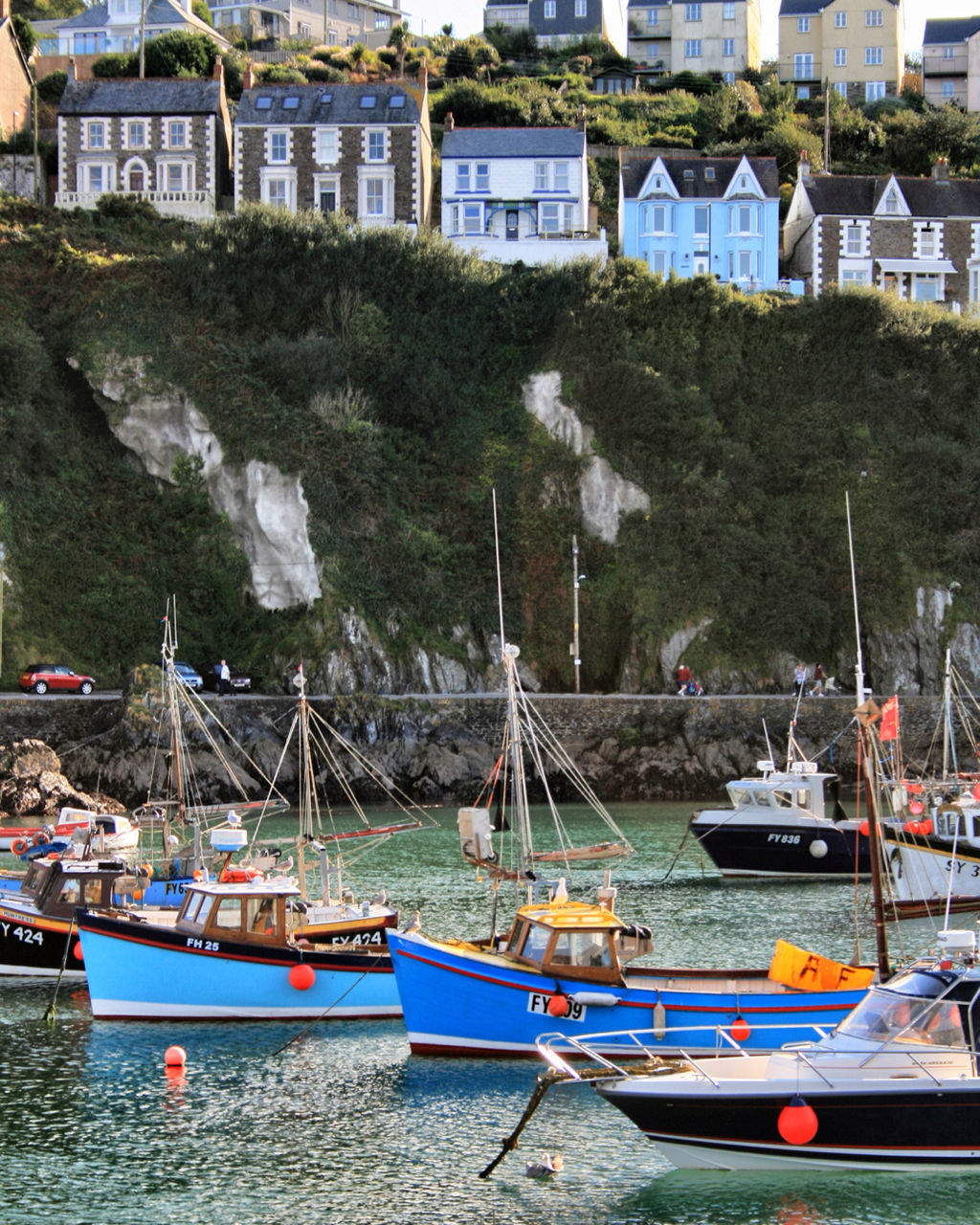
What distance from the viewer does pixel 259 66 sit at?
9212cm

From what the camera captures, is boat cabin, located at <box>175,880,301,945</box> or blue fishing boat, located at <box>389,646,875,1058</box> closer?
blue fishing boat, located at <box>389,646,875,1058</box>

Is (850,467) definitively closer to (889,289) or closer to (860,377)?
(860,377)

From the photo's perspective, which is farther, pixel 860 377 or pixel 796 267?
pixel 796 267

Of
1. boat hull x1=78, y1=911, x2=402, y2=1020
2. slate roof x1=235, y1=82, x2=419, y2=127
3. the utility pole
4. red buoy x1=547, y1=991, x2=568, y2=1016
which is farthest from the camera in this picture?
slate roof x1=235, y1=82, x2=419, y2=127

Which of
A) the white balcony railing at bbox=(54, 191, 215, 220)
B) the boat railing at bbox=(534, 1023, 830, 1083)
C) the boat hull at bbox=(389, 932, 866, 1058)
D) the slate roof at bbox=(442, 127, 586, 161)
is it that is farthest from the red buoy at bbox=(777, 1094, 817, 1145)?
the slate roof at bbox=(442, 127, 586, 161)

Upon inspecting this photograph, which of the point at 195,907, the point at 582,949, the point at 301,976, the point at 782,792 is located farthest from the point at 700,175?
the point at 582,949

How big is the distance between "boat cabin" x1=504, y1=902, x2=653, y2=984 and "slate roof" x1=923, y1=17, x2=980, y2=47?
4217 inches

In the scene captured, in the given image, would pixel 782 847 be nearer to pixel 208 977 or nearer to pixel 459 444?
pixel 208 977

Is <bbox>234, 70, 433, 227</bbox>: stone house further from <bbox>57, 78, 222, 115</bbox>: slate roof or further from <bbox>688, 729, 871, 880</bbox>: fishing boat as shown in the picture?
<bbox>688, 729, 871, 880</bbox>: fishing boat

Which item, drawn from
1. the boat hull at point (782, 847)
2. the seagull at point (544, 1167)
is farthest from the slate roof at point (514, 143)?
the seagull at point (544, 1167)

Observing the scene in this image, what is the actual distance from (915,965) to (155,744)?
36019 mm

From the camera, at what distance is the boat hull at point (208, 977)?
984 inches

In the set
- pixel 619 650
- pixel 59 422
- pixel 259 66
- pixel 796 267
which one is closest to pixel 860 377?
pixel 796 267

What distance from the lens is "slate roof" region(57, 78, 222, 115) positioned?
7738cm
